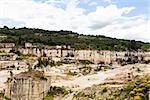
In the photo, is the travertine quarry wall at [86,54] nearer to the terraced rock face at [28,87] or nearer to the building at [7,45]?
the building at [7,45]

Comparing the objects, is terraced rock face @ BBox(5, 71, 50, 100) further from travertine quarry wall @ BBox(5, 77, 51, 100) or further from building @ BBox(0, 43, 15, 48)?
building @ BBox(0, 43, 15, 48)

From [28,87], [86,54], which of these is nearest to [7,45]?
[86,54]

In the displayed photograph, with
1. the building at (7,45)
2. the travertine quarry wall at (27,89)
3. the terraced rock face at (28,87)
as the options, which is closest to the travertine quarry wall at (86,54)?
the building at (7,45)

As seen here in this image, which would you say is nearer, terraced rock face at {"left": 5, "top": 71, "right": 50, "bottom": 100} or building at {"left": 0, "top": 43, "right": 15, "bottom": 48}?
terraced rock face at {"left": 5, "top": 71, "right": 50, "bottom": 100}

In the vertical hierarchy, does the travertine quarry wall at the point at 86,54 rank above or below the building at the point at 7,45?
below

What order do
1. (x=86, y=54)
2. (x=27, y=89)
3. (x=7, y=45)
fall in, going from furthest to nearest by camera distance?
(x=7, y=45) < (x=86, y=54) < (x=27, y=89)

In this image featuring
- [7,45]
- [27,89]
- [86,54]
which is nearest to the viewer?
[27,89]

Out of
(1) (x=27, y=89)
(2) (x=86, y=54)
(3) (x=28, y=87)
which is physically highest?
(2) (x=86, y=54)

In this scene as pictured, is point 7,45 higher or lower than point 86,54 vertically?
higher

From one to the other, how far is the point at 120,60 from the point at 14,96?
7907cm

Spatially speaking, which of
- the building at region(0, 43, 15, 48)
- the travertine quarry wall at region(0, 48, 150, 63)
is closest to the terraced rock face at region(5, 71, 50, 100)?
the travertine quarry wall at region(0, 48, 150, 63)

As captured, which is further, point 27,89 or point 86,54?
point 86,54

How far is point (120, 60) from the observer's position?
388 ft

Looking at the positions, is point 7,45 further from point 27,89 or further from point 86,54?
point 27,89
